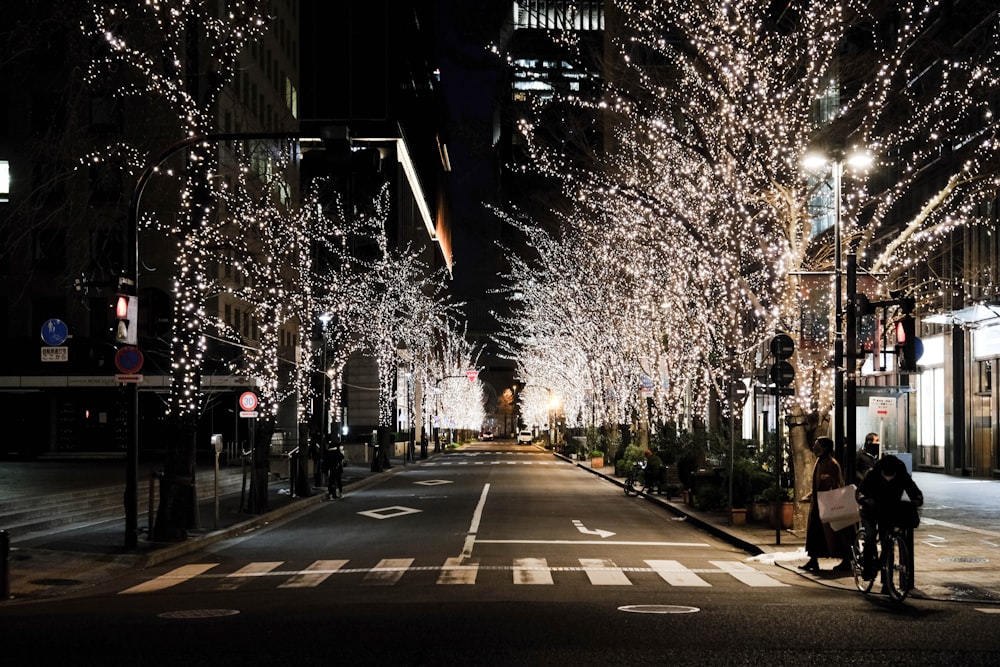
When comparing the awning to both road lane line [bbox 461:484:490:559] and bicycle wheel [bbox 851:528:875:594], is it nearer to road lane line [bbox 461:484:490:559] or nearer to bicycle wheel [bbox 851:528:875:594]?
road lane line [bbox 461:484:490:559]

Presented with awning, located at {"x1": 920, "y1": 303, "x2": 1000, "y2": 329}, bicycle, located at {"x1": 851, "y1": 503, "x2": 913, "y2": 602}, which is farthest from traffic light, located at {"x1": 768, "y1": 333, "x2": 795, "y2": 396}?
awning, located at {"x1": 920, "y1": 303, "x2": 1000, "y2": 329}

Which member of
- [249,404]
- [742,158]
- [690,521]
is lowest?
[690,521]

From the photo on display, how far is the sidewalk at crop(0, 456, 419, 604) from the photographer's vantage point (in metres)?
17.3

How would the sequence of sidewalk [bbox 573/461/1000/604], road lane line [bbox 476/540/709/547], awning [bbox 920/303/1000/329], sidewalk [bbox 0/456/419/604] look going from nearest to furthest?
sidewalk [bbox 573/461/1000/604], sidewalk [bbox 0/456/419/604], road lane line [bbox 476/540/709/547], awning [bbox 920/303/1000/329]

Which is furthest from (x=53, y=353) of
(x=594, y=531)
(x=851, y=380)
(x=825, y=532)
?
(x=851, y=380)

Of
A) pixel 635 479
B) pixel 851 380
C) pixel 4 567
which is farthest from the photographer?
pixel 635 479

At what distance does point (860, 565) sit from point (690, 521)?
44.2ft

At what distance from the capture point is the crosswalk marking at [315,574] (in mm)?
16156

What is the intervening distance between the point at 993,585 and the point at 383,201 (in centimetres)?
9042

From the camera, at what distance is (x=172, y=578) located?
17594 mm

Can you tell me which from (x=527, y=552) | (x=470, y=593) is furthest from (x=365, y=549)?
(x=470, y=593)

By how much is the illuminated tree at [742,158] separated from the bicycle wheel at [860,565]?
7226 millimetres

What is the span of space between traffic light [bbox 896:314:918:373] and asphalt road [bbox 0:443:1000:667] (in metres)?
4.00

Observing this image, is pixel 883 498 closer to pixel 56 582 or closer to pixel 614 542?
pixel 614 542
